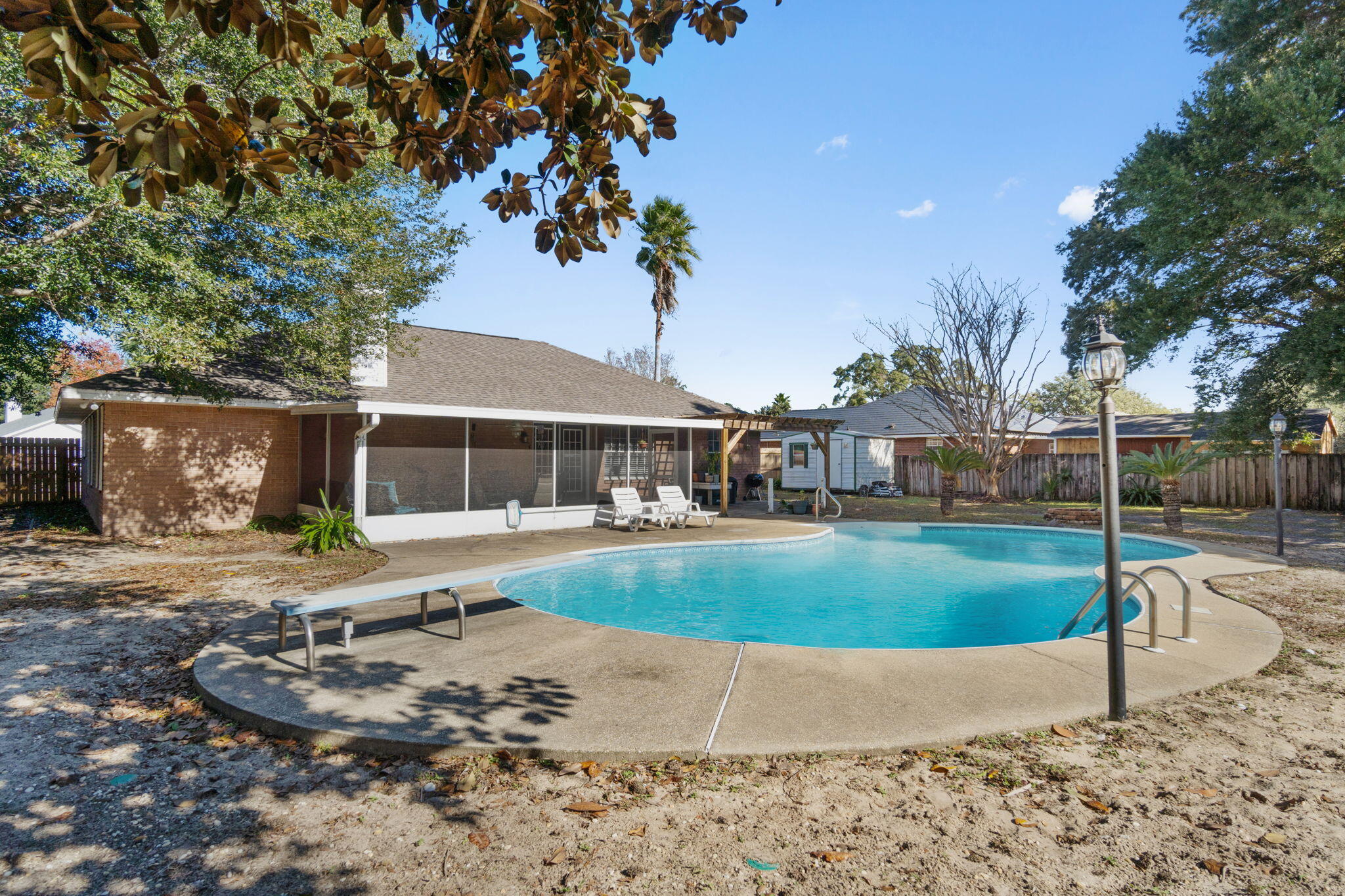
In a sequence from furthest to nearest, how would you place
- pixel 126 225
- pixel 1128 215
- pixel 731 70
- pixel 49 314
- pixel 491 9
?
pixel 1128 215 < pixel 49 314 < pixel 731 70 < pixel 126 225 < pixel 491 9

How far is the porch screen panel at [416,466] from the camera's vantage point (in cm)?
1228

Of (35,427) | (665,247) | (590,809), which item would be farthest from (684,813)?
(35,427)

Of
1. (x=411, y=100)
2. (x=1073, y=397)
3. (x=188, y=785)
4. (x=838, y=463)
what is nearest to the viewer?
(x=411, y=100)

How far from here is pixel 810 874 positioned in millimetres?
2637

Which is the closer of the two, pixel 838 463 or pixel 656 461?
pixel 656 461

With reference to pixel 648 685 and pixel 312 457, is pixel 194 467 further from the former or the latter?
pixel 648 685

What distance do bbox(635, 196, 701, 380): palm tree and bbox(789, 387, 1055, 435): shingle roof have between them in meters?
9.14

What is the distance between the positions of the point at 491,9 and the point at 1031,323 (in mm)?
25757

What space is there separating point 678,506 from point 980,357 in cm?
1515

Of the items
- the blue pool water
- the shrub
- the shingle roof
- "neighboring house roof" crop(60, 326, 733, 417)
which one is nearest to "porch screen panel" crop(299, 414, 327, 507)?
"neighboring house roof" crop(60, 326, 733, 417)

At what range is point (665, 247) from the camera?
26.9 metres

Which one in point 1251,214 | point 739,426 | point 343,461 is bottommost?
point 343,461

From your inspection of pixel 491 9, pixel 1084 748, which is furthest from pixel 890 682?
pixel 491 9

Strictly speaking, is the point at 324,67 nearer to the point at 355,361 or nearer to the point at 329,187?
the point at 329,187
